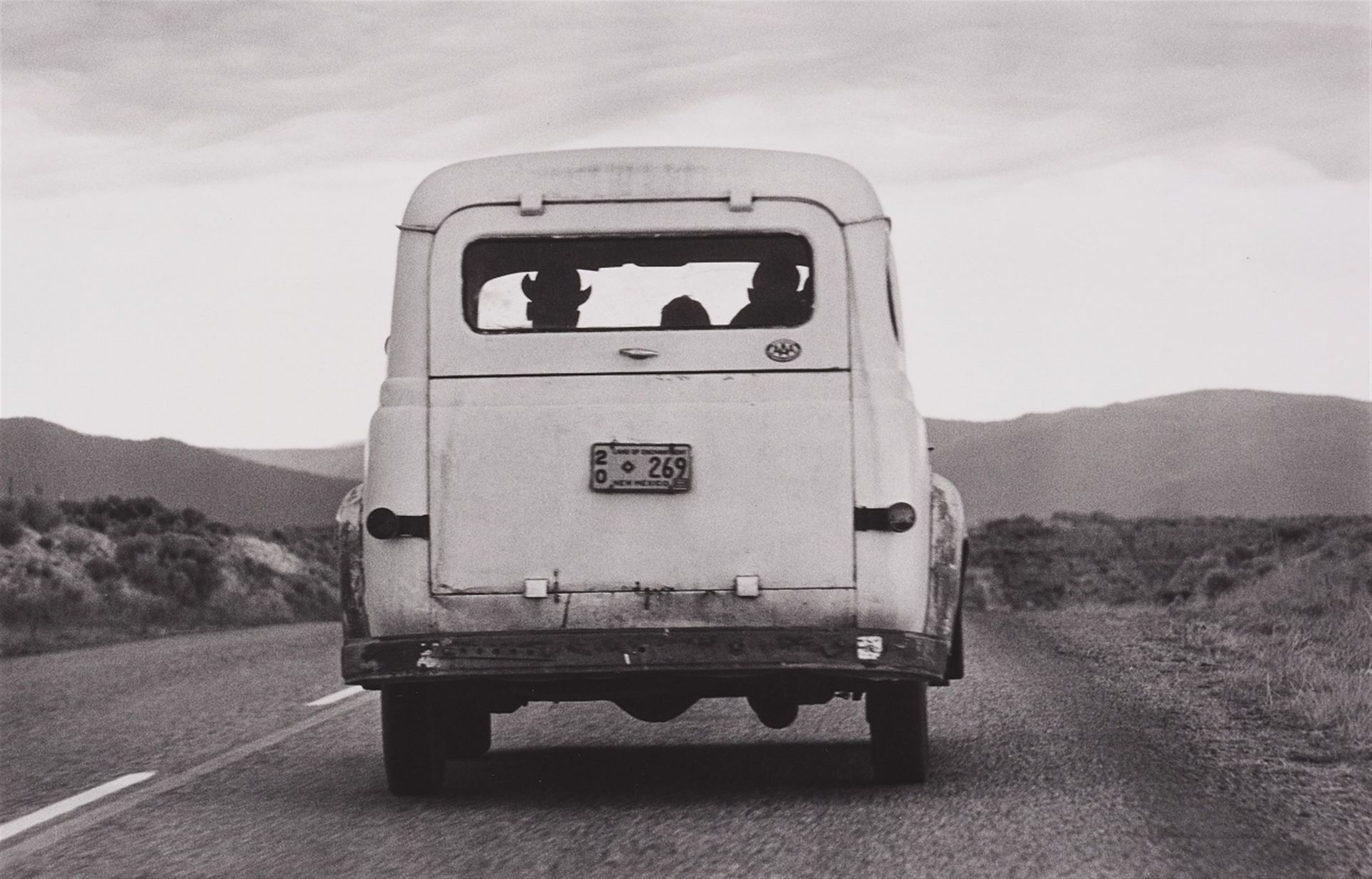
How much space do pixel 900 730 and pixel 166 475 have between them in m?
118

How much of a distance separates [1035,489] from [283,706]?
5423 inches

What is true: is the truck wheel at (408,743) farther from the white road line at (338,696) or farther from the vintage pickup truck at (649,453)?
the white road line at (338,696)

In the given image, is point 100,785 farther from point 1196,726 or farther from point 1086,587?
point 1086,587

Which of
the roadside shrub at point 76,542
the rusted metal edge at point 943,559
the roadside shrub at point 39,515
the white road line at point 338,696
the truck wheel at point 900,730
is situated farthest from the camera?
the roadside shrub at point 39,515

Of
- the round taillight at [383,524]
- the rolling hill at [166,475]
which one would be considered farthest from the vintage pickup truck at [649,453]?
the rolling hill at [166,475]

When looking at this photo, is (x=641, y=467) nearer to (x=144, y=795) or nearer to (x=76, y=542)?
(x=144, y=795)

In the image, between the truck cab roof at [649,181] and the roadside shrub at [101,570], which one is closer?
the truck cab roof at [649,181]

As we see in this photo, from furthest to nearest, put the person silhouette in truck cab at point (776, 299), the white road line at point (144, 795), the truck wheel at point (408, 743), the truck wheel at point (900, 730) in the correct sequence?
the truck wheel at point (408, 743)
the truck wheel at point (900, 730)
the person silhouette in truck cab at point (776, 299)
the white road line at point (144, 795)

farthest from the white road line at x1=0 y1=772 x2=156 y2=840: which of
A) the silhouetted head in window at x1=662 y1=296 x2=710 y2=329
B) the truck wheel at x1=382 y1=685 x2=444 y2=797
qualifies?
the silhouetted head in window at x1=662 y1=296 x2=710 y2=329

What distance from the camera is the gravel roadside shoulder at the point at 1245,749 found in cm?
615

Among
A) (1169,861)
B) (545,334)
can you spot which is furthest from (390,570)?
(1169,861)

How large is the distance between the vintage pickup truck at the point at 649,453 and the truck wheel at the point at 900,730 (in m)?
0.01

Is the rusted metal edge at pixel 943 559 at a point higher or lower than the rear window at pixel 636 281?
lower

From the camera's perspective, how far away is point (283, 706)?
34.6ft
